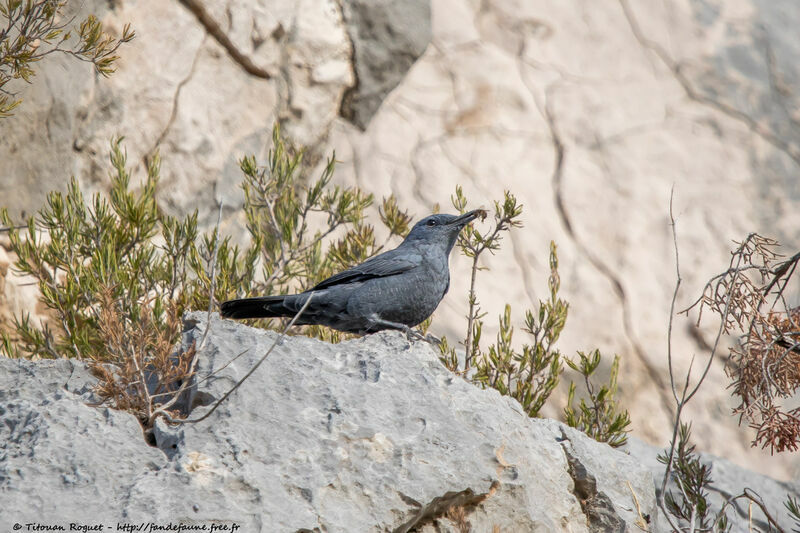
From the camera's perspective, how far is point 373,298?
388cm

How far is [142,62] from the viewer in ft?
22.6

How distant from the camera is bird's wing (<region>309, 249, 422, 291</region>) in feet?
13.1

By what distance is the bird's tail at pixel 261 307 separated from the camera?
12.6 ft

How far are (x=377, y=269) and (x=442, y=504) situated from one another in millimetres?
1378

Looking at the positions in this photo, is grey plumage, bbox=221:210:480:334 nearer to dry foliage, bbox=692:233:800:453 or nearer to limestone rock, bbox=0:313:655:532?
limestone rock, bbox=0:313:655:532

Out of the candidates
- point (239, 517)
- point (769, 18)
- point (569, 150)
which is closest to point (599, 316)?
point (569, 150)

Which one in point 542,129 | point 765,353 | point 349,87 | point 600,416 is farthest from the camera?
point 542,129

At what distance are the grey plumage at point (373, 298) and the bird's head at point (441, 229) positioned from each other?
0.12m

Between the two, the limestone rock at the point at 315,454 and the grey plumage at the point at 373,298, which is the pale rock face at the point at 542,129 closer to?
the grey plumage at the point at 373,298

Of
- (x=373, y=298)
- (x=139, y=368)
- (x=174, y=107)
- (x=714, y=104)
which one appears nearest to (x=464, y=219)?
(x=373, y=298)

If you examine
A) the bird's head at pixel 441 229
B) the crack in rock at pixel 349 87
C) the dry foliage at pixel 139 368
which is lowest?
the dry foliage at pixel 139 368

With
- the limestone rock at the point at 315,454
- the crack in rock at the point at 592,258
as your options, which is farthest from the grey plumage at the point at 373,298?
the crack in rock at the point at 592,258

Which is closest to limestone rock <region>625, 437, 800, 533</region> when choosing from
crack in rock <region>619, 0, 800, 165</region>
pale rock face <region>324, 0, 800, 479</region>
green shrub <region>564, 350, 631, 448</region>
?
green shrub <region>564, 350, 631, 448</region>

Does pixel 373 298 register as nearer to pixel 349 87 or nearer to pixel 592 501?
pixel 592 501
